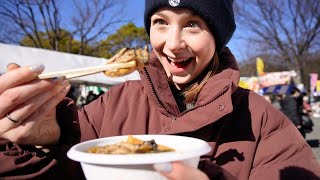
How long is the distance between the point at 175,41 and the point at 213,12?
23 centimetres

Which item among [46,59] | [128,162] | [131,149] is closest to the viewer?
[128,162]

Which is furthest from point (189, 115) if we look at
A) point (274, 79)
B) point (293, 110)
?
point (274, 79)

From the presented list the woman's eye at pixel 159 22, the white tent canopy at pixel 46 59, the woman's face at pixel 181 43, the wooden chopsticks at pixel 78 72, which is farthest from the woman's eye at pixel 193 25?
the white tent canopy at pixel 46 59

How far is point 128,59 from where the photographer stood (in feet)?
3.56

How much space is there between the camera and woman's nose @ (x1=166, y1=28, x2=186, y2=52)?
4.54ft

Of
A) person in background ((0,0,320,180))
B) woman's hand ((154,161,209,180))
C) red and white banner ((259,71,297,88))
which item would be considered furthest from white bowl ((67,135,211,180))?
red and white banner ((259,71,297,88))

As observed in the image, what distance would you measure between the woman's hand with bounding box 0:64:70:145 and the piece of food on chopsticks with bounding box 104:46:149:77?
0.15 metres

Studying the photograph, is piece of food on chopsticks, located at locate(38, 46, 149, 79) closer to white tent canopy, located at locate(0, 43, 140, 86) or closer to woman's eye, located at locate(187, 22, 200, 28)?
woman's eye, located at locate(187, 22, 200, 28)

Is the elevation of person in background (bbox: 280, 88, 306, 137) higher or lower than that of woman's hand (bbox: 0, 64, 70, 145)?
lower

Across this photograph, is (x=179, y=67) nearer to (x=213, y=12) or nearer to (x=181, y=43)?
(x=181, y=43)

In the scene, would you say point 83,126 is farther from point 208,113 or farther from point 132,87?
point 208,113

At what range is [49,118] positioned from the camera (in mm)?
1166

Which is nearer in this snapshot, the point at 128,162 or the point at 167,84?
the point at 128,162

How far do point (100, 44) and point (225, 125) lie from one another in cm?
2326
